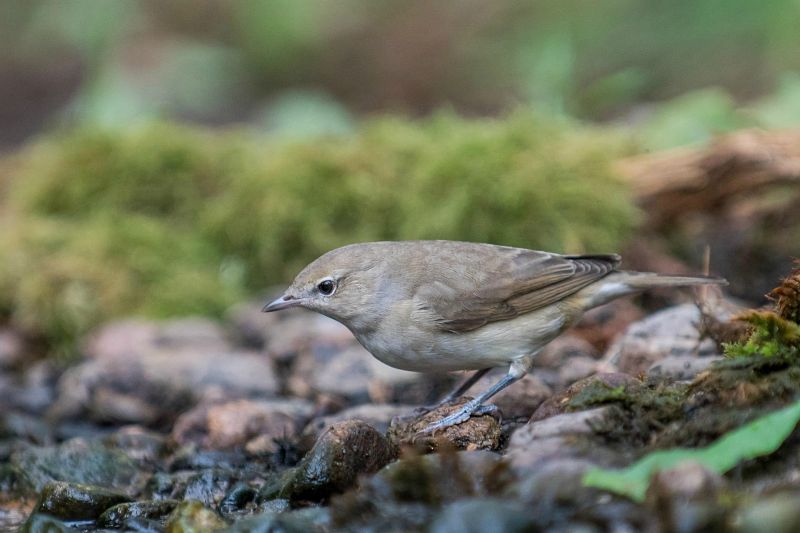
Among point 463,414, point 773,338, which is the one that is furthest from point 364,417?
point 773,338

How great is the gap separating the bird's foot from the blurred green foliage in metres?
2.74

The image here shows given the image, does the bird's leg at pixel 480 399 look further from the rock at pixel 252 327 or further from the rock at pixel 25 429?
the rock at pixel 25 429

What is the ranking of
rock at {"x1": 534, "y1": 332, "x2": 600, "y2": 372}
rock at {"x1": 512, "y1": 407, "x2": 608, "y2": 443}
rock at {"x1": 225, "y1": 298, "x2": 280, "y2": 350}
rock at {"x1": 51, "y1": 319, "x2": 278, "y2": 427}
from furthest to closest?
rock at {"x1": 225, "y1": 298, "x2": 280, "y2": 350}, rock at {"x1": 51, "y1": 319, "x2": 278, "y2": 427}, rock at {"x1": 534, "y1": 332, "x2": 600, "y2": 372}, rock at {"x1": 512, "y1": 407, "x2": 608, "y2": 443}

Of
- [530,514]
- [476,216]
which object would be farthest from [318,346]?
[530,514]

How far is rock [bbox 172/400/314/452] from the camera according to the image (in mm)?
4910

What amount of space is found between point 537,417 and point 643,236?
3783mm

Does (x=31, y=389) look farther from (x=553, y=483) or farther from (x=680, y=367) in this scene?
(x=553, y=483)

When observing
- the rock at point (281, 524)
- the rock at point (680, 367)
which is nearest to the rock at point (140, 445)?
the rock at point (281, 524)

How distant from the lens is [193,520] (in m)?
3.35

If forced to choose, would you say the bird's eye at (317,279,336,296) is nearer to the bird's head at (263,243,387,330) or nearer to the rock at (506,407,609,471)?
the bird's head at (263,243,387,330)

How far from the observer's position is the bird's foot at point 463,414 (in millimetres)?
4027

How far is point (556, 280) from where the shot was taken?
5047 mm

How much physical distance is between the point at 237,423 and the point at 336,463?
1.49 meters

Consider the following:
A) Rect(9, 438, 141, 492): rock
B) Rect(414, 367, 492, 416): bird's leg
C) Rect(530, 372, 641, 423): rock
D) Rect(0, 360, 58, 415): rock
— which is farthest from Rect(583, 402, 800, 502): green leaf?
Rect(0, 360, 58, 415): rock
